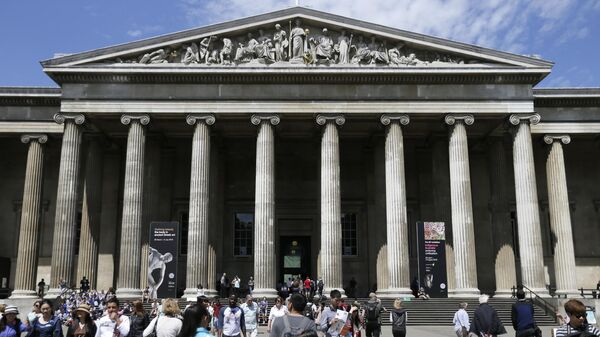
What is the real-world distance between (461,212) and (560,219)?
23.1 ft

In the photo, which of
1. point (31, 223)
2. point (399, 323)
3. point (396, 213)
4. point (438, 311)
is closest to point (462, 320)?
point (399, 323)

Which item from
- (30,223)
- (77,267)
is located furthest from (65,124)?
(77,267)

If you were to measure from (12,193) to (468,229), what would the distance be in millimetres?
27597

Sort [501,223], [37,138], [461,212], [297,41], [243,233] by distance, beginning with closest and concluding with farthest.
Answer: [461,212], [297,41], [501,223], [37,138], [243,233]

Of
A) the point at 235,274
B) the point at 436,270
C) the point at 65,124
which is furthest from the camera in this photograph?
the point at 235,274

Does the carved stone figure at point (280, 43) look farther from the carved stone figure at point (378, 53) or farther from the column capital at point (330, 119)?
the carved stone figure at point (378, 53)

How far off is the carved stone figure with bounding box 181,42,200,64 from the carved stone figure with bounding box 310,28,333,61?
19.7 ft

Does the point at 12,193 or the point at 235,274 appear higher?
the point at 12,193

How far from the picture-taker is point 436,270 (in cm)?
2872

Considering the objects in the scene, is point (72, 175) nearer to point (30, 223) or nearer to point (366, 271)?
point (30, 223)

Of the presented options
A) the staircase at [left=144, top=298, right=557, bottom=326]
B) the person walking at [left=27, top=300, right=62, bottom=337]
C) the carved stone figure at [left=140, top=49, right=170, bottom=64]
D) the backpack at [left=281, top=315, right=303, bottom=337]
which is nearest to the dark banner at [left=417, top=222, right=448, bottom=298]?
the staircase at [left=144, top=298, right=557, bottom=326]

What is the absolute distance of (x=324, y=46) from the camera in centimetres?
3133

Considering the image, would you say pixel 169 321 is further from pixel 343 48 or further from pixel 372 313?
pixel 343 48

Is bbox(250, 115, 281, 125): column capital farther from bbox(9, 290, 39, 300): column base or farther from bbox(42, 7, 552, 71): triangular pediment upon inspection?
bbox(9, 290, 39, 300): column base
